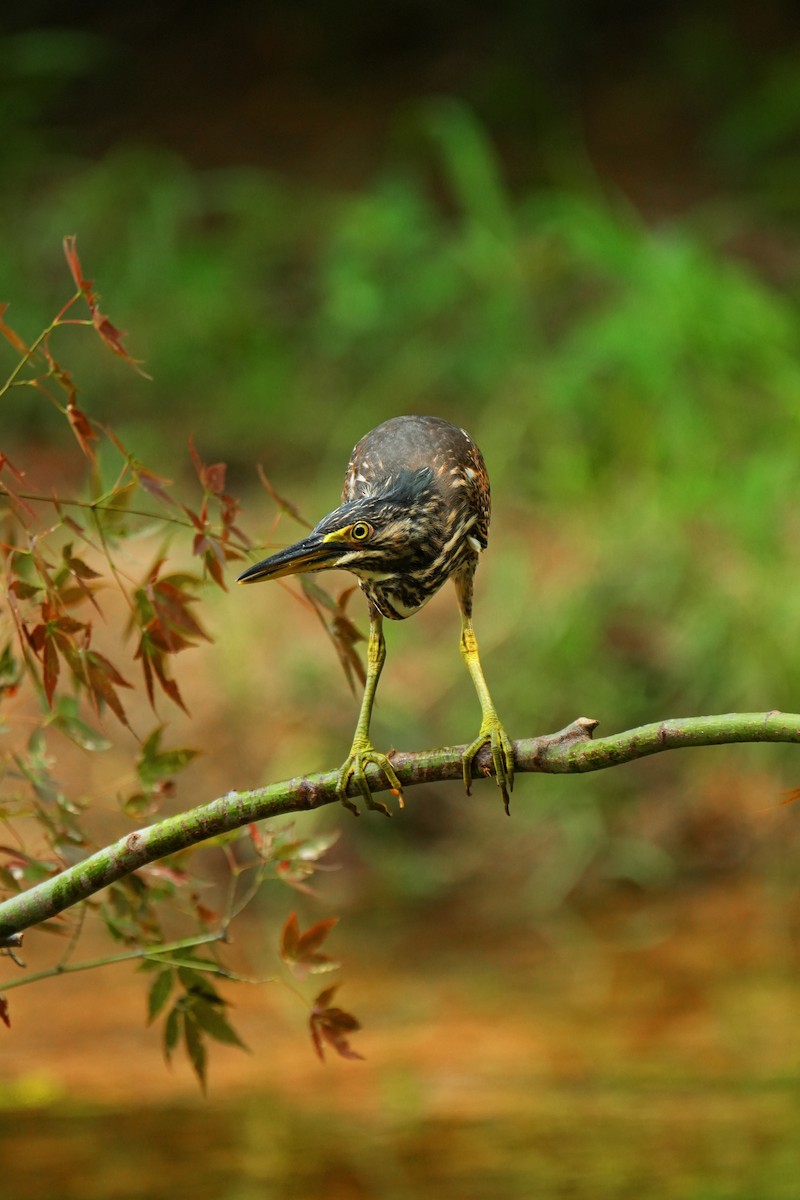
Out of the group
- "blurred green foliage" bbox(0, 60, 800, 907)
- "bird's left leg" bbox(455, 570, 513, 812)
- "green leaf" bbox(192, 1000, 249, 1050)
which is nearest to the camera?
"bird's left leg" bbox(455, 570, 513, 812)

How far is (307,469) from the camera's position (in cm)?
615

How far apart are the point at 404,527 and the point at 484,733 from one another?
0.28 metres

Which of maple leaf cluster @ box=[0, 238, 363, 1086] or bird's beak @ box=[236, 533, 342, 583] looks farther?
maple leaf cluster @ box=[0, 238, 363, 1086]

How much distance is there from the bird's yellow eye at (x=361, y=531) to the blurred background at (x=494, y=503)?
1.62 metres

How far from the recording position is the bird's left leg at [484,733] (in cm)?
173

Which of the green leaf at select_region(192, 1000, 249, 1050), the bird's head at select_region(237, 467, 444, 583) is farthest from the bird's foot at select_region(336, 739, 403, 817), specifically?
the green leaf at select_region(192, 1000, 249, 1050)

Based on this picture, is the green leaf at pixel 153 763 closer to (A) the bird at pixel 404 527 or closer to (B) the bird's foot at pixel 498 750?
(A) the bird at pixel 404 527

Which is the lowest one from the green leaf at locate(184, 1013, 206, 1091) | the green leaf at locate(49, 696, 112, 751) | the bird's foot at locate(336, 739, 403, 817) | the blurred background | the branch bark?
the green leaf at locate(184, 1013, 206, 1091)

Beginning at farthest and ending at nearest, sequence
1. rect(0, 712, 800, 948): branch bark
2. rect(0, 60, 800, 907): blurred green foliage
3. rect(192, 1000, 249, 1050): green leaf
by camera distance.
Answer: rect(0, 60, 800, 907): blurred green foliage < rect(192, 1000, 249, 1050): green leaf < rect(0, 712, 800, 948): branch bark

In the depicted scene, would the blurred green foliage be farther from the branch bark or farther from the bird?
the branch bark

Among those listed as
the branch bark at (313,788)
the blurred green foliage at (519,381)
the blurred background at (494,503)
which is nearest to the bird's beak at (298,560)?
the branch bark at (313,788)

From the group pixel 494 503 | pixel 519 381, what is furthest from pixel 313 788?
pixel 519 381

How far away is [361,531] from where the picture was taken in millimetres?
1652

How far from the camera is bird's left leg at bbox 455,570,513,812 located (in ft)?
5.69
